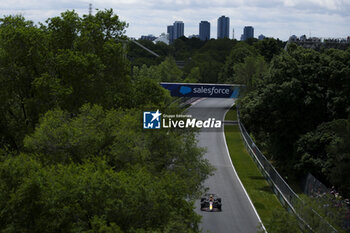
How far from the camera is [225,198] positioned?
42.4m

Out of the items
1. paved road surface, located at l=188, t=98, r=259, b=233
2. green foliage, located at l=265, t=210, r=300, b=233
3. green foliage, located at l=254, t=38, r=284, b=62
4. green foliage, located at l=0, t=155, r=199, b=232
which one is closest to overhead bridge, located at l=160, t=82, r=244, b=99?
paved road surface, located at l=188, t=98, r=259, b=233

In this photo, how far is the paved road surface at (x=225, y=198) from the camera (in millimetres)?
34875

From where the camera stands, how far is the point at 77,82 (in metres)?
37.8

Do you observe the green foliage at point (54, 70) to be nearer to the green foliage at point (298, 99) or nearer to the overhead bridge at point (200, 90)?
the green foliage at point (298, 99)

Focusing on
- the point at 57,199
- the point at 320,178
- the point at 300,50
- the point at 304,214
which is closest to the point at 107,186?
the point at 57,199

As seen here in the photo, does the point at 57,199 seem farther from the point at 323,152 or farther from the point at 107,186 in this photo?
the point at 323,152

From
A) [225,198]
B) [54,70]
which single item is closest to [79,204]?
[54,70]

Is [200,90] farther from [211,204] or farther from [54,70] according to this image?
[54,70]

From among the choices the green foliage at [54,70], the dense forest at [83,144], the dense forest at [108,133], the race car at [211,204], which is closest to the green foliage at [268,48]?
the dense forest at [108,133]

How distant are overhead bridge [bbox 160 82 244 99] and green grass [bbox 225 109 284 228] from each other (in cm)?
1607

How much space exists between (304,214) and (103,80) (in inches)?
777

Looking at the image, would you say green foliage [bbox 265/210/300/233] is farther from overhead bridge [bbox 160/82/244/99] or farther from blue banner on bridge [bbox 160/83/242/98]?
blue banner on bridge [bbox 160/83/242/98]

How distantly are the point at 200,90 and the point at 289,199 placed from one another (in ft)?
176

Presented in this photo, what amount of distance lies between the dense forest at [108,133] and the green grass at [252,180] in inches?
104
